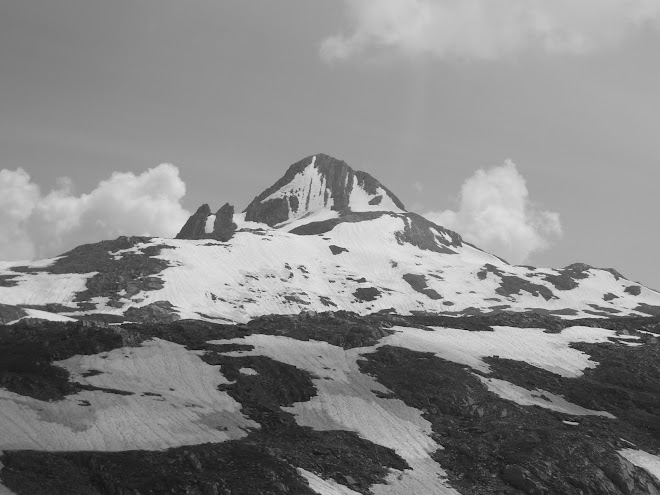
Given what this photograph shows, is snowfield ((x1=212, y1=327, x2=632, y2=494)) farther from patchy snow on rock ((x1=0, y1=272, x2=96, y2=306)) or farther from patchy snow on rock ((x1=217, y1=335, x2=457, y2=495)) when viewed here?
patchy snow on rock ((x1=0, y1=272, x2=96, y2=306))

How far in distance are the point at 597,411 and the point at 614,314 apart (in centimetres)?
14434

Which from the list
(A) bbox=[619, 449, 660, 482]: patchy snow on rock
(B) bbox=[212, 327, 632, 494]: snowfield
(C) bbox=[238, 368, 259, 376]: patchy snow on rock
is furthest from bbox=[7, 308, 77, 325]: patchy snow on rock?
(A) bbox=[619, 449, 660, 482]: patchy snow on rock

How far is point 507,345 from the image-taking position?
9262cm

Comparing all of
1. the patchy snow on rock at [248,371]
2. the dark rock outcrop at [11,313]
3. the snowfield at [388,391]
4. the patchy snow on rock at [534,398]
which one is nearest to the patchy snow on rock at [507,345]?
the snowfield at [388,391]

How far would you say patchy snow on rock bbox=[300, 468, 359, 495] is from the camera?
144 feet

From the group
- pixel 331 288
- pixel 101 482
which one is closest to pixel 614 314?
pixel 331 288

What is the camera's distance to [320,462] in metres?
49.2

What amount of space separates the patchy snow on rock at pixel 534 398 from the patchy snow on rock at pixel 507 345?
15.6ft

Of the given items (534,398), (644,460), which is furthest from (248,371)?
(644,460)

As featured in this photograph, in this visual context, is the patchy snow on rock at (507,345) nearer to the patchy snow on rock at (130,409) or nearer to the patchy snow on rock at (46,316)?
the patchy snow on rock at (130,409)

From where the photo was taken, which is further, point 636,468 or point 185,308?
point 185,308

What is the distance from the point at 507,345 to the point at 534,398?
21864mm

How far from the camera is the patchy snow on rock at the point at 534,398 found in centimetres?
6888

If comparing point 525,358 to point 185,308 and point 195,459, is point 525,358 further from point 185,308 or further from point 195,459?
point 185,308
